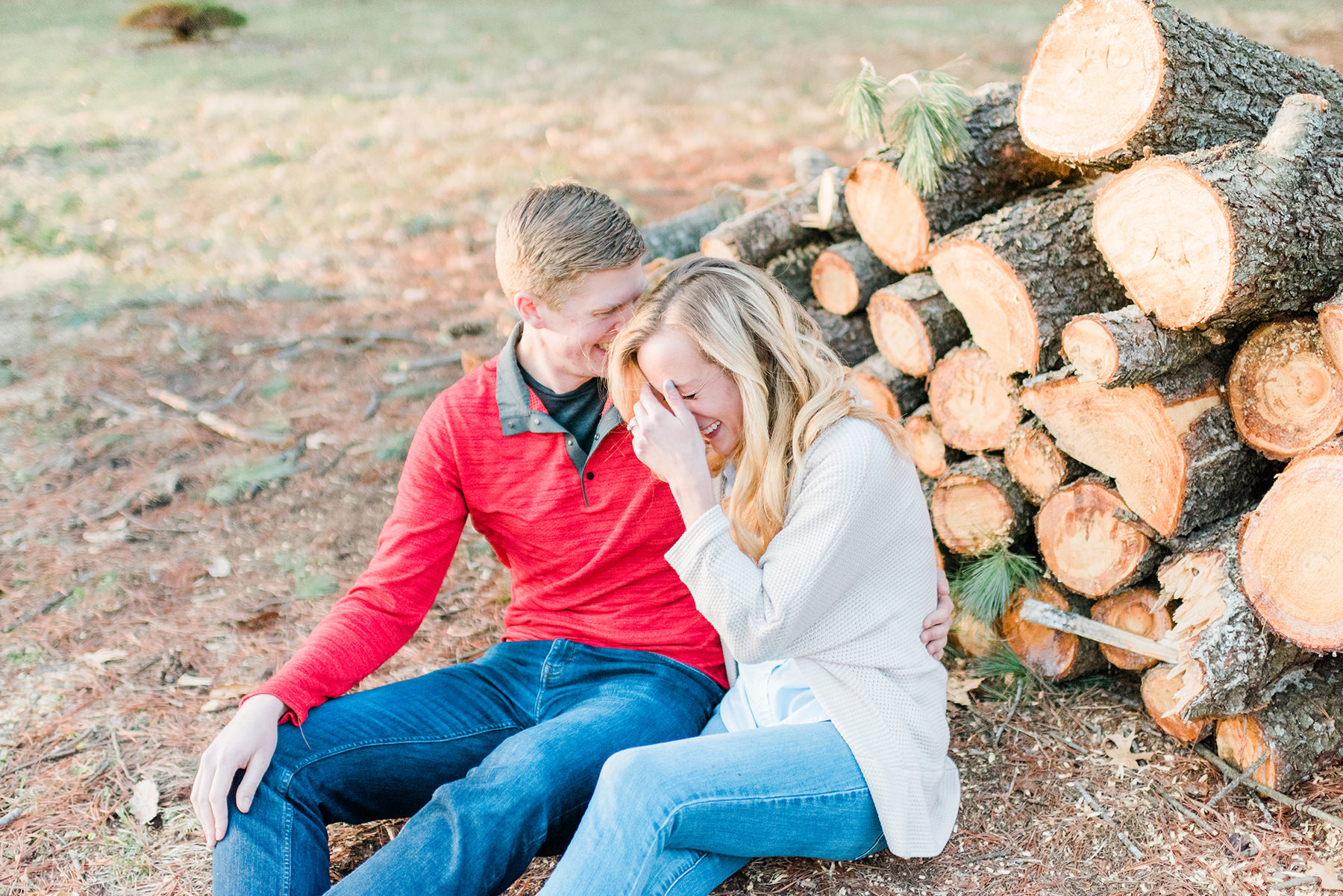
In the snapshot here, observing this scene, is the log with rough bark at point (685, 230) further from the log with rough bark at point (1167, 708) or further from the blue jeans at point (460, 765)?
the log with rough bark at point (1167, 708)

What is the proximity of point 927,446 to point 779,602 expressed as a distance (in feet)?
4.47

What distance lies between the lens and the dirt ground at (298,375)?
2.37m

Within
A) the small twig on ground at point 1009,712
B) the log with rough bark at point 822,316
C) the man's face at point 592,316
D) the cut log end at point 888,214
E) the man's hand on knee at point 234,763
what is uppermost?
the cut log end at point 888,214

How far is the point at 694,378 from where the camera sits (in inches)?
79.7

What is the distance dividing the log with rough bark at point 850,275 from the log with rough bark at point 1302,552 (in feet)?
4.59

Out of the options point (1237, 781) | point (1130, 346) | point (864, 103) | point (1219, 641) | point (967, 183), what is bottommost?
point (1237, 781)

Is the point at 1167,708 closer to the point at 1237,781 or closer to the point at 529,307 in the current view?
the point at 1237,781

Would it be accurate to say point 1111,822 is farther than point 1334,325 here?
Yes

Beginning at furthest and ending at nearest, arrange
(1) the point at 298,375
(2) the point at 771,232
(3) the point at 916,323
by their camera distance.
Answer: (1) the point at 298,375
(2) the point at 771,232
(3) the point at 916,323

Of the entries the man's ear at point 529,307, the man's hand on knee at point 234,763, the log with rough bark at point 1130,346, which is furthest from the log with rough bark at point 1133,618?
the man's hand on knee at point 234,763

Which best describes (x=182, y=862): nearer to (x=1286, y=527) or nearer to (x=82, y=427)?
(x=1286, y=527)

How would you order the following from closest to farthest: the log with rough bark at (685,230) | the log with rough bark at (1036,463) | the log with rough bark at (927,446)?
1. the log with rough bark at (1036,463)
2. the log with rough bark at (927,446)
3. the log with rough bark at (685,230)

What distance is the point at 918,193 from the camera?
115 inches

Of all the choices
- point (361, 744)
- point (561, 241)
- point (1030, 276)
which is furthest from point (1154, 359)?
point (361, 744)
